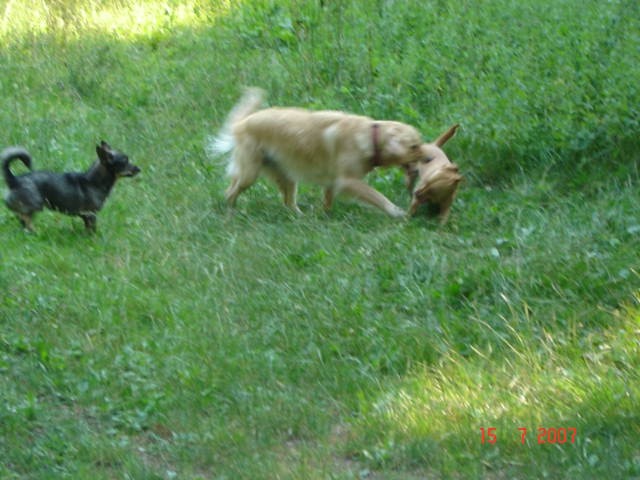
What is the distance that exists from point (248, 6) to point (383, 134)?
6.12m

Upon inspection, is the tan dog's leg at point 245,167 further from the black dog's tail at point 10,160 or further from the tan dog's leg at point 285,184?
the black dog's tail at point 10,160

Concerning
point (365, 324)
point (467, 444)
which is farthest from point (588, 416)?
point (365, 324)

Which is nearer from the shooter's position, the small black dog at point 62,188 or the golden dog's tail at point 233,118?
the small black dog at point 62,188

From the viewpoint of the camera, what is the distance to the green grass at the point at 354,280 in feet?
18.3

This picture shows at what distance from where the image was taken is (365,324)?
22.8 feet

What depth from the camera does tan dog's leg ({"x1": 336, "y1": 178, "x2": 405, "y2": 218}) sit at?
8.98 meters

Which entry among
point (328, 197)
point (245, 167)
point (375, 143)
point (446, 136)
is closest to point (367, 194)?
point (375, 143)

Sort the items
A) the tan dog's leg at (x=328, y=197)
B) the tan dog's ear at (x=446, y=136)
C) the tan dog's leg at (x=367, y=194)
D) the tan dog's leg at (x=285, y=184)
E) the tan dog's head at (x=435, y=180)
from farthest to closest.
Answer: the tan dog's leg at (x=285, y=184), the tan dog's leg at (x=328, y=197), the tan dog's ear at (x=446, y=136), the tan dog's leg at (x=367, y=194), the tan dog's head at (x=435, y=180)

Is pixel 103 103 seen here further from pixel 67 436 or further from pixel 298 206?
pixel 67 436

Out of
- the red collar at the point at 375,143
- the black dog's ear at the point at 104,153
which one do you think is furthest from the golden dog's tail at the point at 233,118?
the red collar at the point at 375,143
